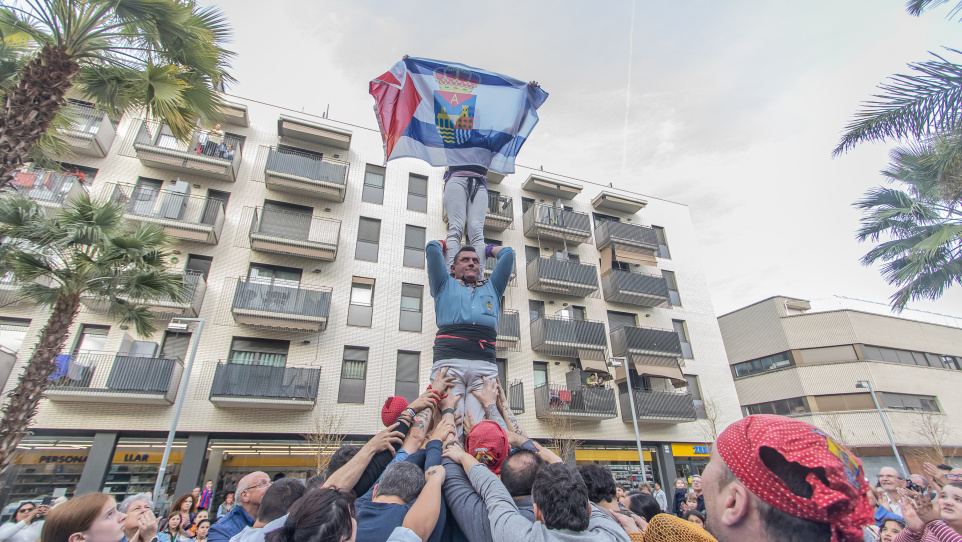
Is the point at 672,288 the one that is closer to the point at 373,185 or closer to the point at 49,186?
the point at 373,185

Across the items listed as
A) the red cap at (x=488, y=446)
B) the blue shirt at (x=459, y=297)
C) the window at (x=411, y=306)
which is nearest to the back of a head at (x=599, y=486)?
the red cap at (x=488, y=446)

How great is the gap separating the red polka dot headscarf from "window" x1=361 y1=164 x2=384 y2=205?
72.4 ft

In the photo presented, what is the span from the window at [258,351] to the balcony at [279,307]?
62 cm

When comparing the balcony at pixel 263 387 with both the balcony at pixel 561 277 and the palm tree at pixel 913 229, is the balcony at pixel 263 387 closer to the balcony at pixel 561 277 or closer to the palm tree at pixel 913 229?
the balcony at pixel 561 277

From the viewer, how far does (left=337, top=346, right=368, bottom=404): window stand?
1841cm

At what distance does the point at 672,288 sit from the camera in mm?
27172

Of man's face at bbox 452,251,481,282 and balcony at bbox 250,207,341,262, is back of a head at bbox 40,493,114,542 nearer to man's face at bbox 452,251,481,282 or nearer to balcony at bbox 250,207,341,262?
man's face at bbox 452,251,481,282

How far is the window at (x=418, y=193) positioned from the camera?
23.3m

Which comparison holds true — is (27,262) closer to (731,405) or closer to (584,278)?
(584,278)

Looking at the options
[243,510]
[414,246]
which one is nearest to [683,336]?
[414,246]

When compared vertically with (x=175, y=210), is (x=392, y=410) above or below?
below

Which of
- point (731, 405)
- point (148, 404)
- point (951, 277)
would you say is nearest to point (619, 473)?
point (731, 405)

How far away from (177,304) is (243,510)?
1523 centimetres

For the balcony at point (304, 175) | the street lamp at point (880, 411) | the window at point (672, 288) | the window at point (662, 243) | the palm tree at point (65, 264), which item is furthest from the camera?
the window at point (662, 243)
